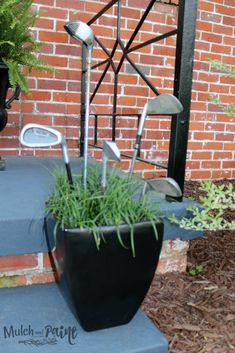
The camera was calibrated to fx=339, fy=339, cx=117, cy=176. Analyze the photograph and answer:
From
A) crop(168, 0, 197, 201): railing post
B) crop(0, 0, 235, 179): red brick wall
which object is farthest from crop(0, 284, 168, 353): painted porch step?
crop(0, 0, 235, 179): red brick wall

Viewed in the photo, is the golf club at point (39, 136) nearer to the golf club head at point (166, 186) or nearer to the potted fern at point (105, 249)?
the potted fern at point (105, 249)

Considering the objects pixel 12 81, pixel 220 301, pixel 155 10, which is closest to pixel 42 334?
pixel 220 301

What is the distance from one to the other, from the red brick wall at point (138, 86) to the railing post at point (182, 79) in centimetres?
107

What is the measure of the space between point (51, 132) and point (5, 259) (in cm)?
49

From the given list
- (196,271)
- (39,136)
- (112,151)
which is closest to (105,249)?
(112,151)

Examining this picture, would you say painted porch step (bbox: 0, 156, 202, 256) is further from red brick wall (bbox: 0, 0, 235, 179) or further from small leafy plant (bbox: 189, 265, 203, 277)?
red brick wall (bbox: 0, 0, 235, 179)

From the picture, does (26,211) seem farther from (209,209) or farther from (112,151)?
(209,209)

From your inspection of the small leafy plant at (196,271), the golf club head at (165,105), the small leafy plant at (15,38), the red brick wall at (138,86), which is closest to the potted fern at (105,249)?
the golf club head at (165,105)

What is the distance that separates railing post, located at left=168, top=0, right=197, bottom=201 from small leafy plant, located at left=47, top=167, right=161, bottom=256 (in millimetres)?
319

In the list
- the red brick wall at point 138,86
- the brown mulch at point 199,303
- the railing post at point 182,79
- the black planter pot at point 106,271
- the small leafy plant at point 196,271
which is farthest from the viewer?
the red brick wall at point 138,86

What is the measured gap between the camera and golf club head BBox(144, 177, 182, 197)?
1083 mm

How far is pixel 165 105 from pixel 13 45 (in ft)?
2.71

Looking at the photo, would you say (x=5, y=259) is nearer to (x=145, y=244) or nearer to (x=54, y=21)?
(x=145, y=244)

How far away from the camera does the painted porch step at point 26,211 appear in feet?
3.68
